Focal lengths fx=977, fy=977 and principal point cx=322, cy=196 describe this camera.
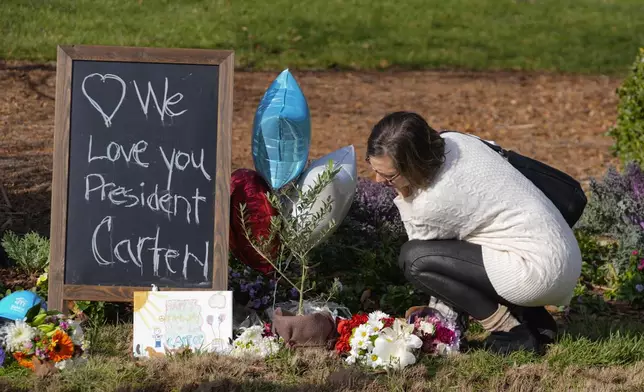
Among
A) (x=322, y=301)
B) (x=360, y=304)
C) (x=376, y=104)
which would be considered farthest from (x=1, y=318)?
(x=376, y=104)

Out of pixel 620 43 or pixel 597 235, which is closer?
pixel 597 235

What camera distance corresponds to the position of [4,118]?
25.9ft

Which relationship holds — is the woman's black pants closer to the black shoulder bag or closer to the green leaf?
the black shoulder bag

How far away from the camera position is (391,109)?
9.71 m

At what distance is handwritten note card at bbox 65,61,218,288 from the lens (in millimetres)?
4047

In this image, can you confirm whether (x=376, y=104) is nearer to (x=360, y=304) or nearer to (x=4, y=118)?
(x=4, y=118)

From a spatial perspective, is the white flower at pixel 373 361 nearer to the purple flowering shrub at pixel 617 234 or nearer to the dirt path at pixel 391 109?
the purple flowering shrub at pixel 617 234

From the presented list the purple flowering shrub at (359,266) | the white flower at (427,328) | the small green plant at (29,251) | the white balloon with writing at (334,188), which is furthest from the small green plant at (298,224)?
the small green plant at (29,251)

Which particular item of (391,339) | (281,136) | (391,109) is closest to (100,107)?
(281,136)

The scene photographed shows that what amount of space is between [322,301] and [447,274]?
0.65 metres

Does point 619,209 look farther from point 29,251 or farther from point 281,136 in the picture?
point 29,251

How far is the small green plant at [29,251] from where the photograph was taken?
477cm

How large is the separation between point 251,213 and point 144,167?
502 mm

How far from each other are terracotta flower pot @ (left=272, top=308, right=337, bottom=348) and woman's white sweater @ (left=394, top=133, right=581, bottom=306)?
0.58 metres
